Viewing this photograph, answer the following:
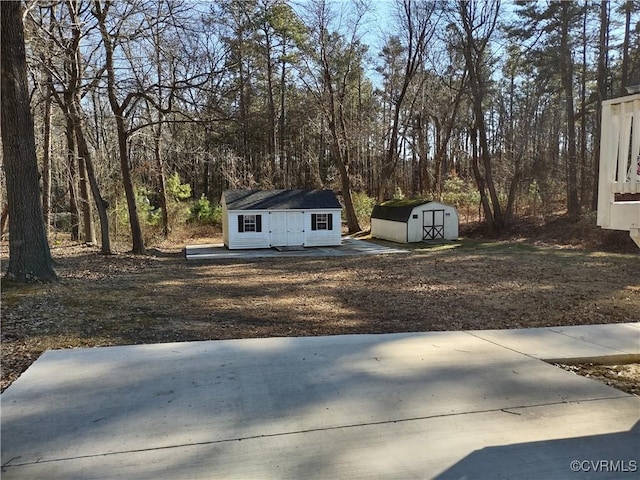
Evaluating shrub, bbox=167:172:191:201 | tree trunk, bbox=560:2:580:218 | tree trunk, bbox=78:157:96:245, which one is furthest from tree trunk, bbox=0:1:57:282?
tree trunk, bbox=560:2:580:218

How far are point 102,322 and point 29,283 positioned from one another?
2861 millimetres

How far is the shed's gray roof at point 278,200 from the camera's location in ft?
71.8

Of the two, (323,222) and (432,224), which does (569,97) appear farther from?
(323,222)

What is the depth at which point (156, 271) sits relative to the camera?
13.1 meters

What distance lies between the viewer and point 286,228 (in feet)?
72.8

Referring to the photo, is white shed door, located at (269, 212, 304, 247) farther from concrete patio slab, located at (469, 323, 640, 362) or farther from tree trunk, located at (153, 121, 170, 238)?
concrete patio slab, located at (469, 323, 640, 362)

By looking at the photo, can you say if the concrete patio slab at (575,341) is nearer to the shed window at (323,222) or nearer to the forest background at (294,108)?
the forest background at (294,108)

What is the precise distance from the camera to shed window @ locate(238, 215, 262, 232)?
70.7ft

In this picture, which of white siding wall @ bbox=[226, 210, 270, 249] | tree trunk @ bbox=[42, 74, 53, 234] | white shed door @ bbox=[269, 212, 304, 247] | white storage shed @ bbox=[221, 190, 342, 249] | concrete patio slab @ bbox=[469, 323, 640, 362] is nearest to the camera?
concrete patio slab @ bbox=[469, 323, 640, 362]

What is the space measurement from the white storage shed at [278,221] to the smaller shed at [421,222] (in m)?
3.39

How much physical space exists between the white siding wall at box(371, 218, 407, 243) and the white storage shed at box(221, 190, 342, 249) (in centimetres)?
333

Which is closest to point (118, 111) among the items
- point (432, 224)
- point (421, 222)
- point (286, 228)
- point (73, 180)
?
point (73, 180)

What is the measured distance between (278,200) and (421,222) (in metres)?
7.21

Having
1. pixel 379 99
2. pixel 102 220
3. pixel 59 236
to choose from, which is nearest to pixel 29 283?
pixel 102 220
